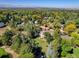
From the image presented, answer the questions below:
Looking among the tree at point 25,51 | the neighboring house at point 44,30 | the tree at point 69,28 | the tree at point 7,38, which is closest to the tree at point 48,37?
the neighboring house at point 44,30

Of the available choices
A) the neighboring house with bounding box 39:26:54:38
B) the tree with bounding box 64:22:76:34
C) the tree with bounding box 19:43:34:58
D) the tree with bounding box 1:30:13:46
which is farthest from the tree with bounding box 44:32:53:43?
the tree with bounding box 1:30:13:46

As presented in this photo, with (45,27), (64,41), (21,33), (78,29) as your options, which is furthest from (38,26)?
(78,29)

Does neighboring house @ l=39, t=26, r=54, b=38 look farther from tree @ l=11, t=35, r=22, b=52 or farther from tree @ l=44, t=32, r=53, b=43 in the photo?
tree @ l=11, t=35, r=22, b=52

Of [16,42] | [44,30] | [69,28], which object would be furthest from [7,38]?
[69,28]

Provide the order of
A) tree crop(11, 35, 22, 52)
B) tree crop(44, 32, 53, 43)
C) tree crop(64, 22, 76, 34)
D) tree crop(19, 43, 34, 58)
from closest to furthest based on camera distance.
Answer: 1. tree crop(19, 43, 34, 58)
2. tree crop(11, 35, 22, 52)
3. tree crop(44, 32, 53, 43)
4. tree crop(64, 22, 76, 34)

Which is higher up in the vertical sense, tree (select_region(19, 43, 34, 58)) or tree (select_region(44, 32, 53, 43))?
tree (select_region(44, 32, 53, 43))

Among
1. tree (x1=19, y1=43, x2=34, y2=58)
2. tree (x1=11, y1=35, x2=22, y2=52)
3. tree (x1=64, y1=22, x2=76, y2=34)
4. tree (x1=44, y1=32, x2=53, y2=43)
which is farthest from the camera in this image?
tree (x1=64, y1=22, x2=76, y2=34)

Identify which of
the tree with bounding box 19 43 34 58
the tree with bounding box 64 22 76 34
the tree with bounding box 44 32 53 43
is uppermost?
the tree with bounding box 64 22 76 34

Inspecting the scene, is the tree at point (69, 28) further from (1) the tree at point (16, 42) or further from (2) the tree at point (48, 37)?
(1) the tree at point (16, 42)

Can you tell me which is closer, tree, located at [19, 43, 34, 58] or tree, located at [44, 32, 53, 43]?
tree, located at [19, 43, 34, 58]

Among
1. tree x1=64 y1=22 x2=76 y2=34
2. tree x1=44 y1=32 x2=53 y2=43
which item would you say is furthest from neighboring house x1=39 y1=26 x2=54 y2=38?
tree x1=64 y1=22 x2=76 y2=34

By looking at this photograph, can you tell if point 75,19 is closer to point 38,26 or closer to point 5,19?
point 38,26
